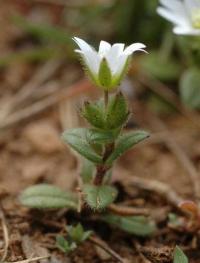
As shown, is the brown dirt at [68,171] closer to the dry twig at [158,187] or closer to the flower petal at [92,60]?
the dry twig at [158,187]

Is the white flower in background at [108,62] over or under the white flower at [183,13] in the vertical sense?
under

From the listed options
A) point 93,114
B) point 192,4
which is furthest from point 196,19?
point 93,114

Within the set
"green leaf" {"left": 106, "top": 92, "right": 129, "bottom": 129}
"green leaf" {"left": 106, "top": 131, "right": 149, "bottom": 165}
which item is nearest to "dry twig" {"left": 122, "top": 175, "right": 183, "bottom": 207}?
"green leaf" {"left": 106, "top": 131, "right": 149, "bottom": 165}

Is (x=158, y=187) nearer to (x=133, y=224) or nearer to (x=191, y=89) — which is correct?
(x=133, y=224)

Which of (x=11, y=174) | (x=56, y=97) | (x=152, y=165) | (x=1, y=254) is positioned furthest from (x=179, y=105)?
(x=1, y=254)

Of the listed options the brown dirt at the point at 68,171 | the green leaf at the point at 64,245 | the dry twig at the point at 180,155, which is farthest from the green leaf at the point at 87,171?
the dry twig at the point at 180,155

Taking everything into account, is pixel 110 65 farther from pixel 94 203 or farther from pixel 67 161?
pixel 67 161
